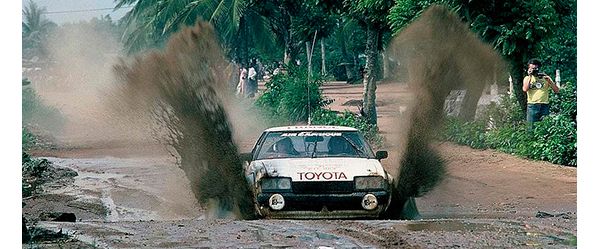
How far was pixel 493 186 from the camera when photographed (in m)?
13.8

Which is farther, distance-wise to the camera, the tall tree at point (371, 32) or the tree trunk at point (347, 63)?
the tree trunk at point (347, 63)

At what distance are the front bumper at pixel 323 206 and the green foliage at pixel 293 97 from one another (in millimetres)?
8829

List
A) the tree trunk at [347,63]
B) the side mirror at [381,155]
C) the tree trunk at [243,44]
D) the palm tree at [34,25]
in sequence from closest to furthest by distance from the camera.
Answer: the side mirror at [381,155], the palm tree at [34,25], the tree trunk at [243,44], the tree trunk at [347,63]

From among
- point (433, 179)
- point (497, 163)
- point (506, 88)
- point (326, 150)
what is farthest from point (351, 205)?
point (506, 88)

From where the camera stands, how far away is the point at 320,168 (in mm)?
9789

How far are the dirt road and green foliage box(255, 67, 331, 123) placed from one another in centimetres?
94

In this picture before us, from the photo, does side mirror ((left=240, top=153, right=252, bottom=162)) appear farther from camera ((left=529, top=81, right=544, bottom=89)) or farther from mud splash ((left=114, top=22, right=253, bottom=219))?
camera ((left=529, top=81, right=544, bottom=89))

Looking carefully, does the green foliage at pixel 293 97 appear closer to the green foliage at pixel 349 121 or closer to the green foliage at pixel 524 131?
the green foliage at pixel 349 121

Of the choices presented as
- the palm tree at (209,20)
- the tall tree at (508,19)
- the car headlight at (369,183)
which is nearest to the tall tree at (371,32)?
the tall tree at (508,19)

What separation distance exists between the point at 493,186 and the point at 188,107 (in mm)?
4762

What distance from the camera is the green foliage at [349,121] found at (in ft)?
54.9

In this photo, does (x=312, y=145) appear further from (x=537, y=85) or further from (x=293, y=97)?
(x=293, y=97)

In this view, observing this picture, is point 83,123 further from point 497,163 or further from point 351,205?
point 351,205

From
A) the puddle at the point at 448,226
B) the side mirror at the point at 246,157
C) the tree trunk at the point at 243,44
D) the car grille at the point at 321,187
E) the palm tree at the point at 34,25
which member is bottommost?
the puddle at the point at 448,226
